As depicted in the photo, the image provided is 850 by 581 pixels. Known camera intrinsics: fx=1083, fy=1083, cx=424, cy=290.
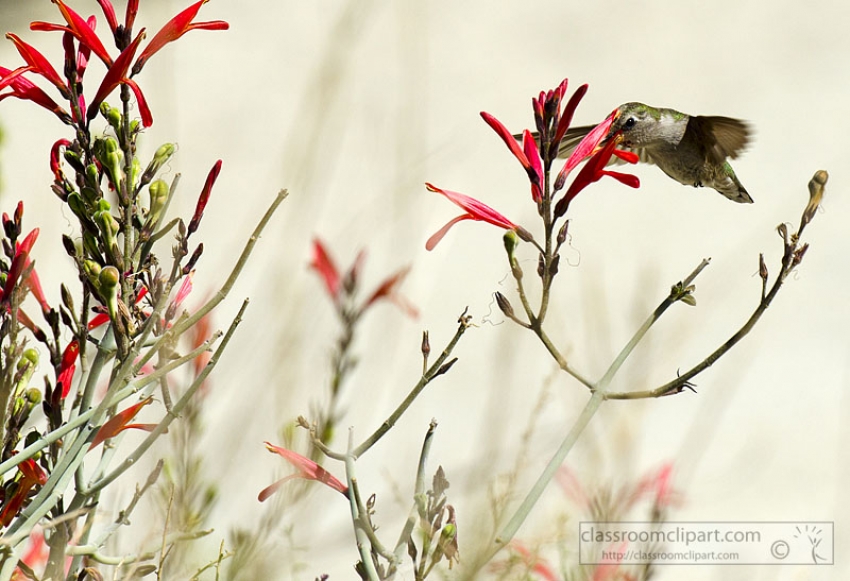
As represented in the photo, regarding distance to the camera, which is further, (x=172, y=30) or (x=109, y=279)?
(x=172, y=30)

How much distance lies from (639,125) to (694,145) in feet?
0.91

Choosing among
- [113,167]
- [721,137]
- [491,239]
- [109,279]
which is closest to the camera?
[109,279]

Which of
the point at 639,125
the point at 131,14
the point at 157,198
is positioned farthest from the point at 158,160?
the point at 639,125

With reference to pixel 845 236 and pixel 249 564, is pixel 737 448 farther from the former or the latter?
pixel 249 564

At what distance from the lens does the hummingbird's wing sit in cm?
230

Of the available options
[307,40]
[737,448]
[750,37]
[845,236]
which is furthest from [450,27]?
[737,448]

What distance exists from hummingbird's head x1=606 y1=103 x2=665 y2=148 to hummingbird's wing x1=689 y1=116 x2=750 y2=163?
0.09 m

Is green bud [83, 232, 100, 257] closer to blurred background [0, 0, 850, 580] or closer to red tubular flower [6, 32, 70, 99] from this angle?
red tubular flower [6, 32, 70, 99]

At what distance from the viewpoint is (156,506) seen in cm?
180

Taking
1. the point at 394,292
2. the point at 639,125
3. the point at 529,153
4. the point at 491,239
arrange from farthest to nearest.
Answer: the point at 491,239 < the point at 394,292 < the point at 639,125 < the point at 529,153

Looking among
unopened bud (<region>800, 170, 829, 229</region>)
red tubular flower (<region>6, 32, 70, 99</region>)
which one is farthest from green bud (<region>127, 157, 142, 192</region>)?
unopened bud (<region>800, 170, 829, 229</region>)

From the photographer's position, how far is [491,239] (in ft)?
24.4

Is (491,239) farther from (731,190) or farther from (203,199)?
(203,199)

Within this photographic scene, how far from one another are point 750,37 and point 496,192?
389cm
